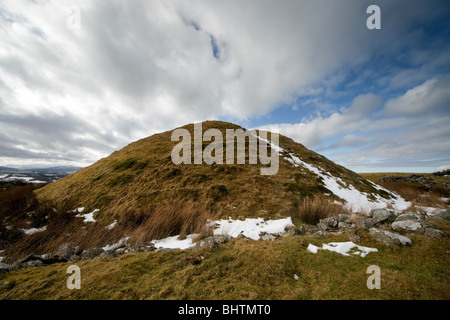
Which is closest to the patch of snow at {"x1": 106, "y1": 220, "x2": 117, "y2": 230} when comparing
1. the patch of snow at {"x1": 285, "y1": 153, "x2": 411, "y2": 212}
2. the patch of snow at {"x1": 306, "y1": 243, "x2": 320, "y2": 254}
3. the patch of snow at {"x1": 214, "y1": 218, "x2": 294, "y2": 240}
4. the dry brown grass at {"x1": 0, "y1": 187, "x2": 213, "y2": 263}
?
the dry brown grass at {"x1": 0, "y1": 187, "x2": 213, "y2": 263}

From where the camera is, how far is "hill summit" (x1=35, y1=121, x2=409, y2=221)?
11188 mm

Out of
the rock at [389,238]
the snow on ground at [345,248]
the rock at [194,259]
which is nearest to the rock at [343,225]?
the rock at [389,238]

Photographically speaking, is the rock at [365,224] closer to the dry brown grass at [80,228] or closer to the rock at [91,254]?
the dry brown grass at [80,228]

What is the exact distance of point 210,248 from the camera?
15.9 ft

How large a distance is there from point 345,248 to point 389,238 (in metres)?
1.27

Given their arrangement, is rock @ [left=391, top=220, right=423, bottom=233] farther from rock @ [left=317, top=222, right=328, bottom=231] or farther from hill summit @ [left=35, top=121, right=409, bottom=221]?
hill summit @ [left=35, top=121, right=409, bottom=221]

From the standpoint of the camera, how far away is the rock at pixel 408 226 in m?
4.72

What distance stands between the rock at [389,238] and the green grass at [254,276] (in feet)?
0.51

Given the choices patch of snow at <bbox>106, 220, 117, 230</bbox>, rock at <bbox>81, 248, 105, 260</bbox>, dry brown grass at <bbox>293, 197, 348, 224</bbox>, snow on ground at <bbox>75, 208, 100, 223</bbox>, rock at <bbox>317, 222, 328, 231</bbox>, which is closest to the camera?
rock at <bbox>81, 248, 105, 260</bbox>

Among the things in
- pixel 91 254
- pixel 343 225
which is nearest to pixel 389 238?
pixel 343 225

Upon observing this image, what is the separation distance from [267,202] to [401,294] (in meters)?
8.88

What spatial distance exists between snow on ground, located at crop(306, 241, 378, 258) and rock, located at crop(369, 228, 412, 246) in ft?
1.65

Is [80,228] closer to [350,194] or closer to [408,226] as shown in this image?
[408,226]
